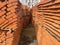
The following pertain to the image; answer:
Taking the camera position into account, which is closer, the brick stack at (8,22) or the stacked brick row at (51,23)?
the stacked brick row at (51,23)

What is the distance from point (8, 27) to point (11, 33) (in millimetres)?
257

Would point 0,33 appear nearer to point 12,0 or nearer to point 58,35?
point 12,0

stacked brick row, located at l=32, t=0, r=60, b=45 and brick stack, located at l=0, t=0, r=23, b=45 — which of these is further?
brick stack, located at l=0, t=0, r=23, b=45

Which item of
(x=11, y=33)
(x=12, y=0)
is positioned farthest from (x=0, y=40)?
(x=12, y=0)

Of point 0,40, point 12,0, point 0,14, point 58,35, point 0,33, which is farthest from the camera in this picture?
point 12,0

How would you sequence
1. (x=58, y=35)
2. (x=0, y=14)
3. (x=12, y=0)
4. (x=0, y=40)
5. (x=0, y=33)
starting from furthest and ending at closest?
(x=12, y=0)
(x=0, y=14)
(x=0, y=33)
(x=0, y=40)
(x=58, y=35)

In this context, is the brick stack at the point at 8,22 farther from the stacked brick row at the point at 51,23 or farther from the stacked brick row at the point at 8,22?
the stacked brick row at the point at 51,23

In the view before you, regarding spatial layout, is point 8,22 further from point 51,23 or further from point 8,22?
point 51,23

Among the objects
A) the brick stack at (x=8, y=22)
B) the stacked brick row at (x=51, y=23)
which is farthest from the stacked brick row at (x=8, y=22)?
the stacked brick row at (x=51, y=23)

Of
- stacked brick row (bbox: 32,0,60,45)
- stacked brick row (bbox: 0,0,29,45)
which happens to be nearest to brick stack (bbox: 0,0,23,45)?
stacked brick row (bbox: 0,0,29,45)

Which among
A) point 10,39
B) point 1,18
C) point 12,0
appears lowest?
point 10,39

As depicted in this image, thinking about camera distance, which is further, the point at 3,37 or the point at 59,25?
the point at 3,37

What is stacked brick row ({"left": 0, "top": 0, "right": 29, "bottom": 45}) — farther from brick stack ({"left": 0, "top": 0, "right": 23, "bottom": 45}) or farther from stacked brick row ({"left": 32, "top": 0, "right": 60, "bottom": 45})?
stacked brick row ({"left": 32, "top": 0, "right": 60, "bottom": 45})

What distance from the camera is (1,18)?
3648 mm
